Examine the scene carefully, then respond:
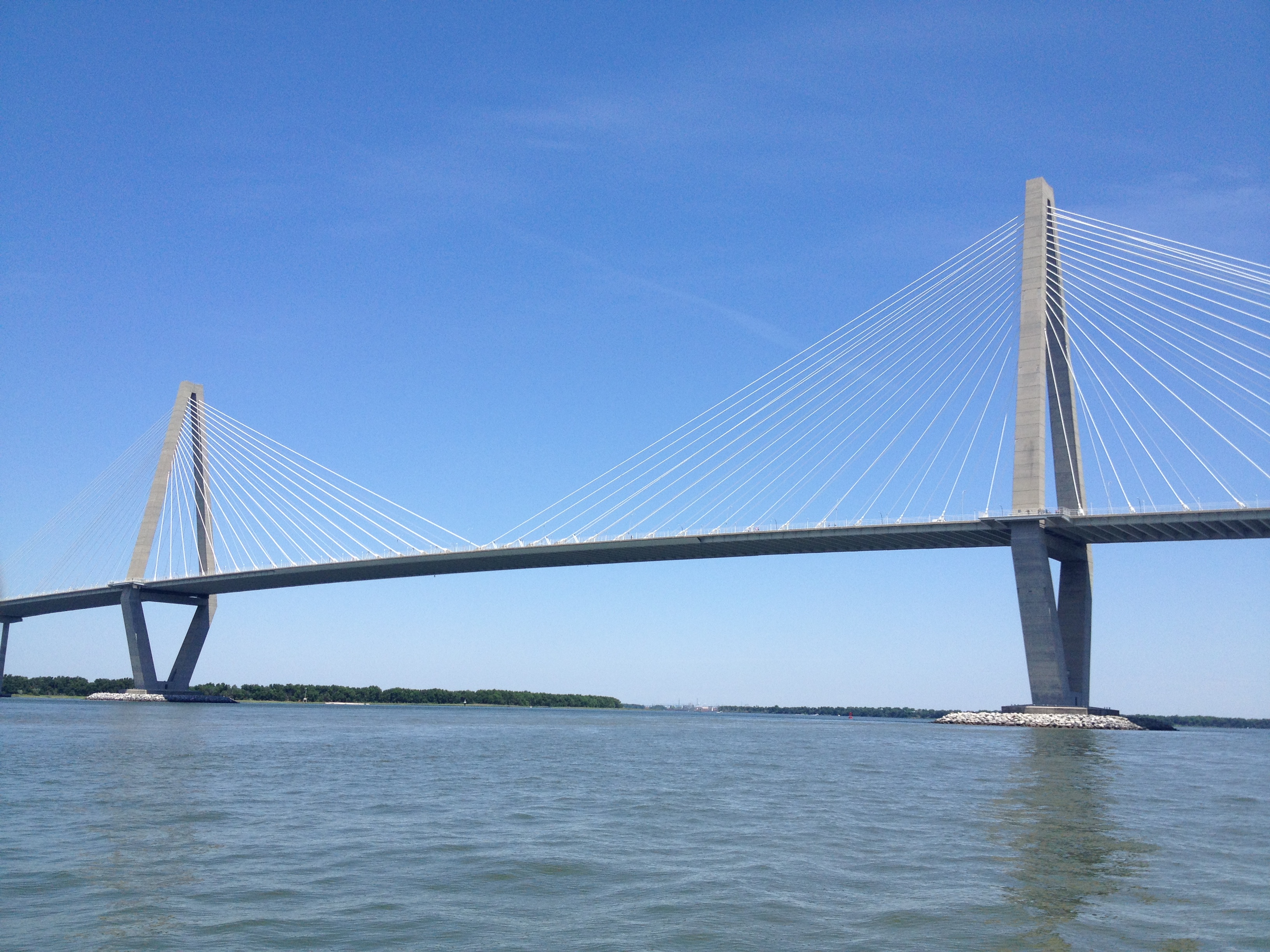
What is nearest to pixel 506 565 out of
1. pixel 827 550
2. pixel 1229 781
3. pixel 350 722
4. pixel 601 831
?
pixel 350 722

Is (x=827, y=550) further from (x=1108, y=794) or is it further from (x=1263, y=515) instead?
(x=1108, y=794)

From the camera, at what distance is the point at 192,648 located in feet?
196

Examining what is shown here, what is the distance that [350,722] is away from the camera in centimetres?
4028

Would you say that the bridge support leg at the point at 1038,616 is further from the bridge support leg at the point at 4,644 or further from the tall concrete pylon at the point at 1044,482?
the bridge support leg at the point at 4,644

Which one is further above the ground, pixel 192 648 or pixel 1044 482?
pixel 1044 482

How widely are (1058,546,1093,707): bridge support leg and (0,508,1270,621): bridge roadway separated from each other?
1.50 meters

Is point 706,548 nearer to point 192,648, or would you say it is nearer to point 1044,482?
point 1044,482

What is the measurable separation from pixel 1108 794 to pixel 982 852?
21.7 feet

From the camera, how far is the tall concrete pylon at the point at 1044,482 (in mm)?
35531

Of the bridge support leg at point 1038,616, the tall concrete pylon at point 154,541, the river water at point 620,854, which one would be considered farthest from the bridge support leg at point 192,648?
the bridge support leg at point 1038,616

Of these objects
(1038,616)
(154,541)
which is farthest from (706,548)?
(154,541)

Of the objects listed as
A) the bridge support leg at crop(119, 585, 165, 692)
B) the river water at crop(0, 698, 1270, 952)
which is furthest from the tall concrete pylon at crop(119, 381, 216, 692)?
the river water at crop(0, 698, 1270, 952)

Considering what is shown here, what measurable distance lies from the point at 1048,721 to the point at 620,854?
29.8 metres

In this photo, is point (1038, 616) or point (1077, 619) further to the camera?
point (1077, 619)
